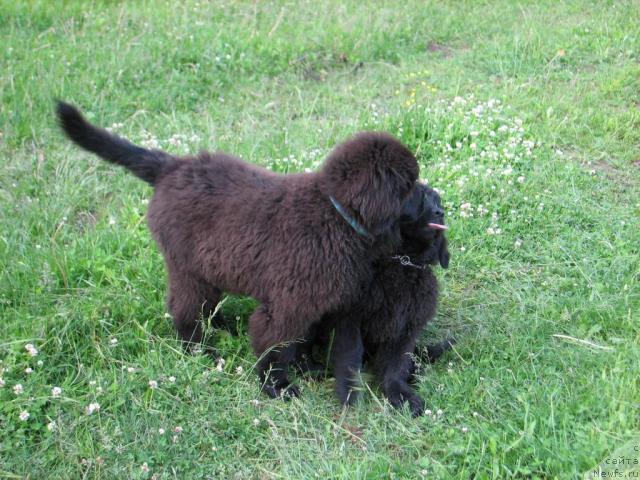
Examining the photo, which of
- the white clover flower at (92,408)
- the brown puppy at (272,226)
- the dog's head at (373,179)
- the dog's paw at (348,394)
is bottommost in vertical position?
the white clover flower at (92,408)

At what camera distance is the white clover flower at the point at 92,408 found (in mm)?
3100

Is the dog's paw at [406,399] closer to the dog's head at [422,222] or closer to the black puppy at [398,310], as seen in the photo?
the black puppy at [398,310]

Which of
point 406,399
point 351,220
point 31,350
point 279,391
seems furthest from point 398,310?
point 31,350

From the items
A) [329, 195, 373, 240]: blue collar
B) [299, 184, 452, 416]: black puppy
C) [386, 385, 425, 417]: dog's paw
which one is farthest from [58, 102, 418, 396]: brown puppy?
[386, 385, 425, 417]: dog's paw

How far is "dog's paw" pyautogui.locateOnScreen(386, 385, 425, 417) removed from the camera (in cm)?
339

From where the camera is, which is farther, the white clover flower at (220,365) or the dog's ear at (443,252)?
the dog's ear at (443,252)

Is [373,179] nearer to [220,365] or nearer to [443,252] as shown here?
[443,252]

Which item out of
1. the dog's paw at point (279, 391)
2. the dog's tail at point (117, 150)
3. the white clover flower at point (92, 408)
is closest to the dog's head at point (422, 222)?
the dog's paw at point (279, 391)

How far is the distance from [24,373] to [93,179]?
1.98 metres

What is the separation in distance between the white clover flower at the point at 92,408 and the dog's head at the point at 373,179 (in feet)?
4.56

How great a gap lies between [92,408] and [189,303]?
0.73m

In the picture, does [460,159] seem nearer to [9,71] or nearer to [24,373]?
A: [24,373]

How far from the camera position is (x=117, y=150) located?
11.7 feet

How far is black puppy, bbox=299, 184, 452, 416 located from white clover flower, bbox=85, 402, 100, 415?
113cm
